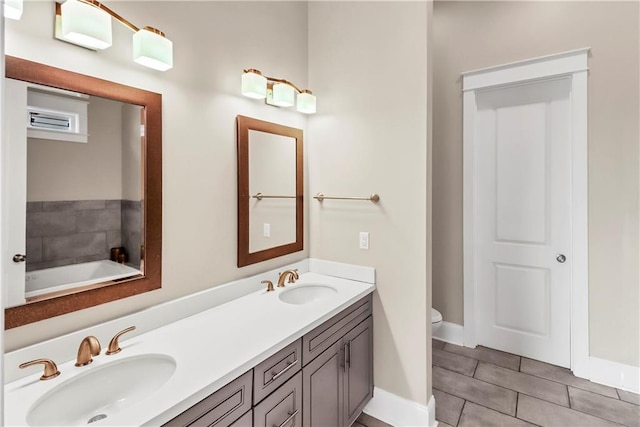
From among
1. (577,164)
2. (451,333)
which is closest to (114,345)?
(451,333)

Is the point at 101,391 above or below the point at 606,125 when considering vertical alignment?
below

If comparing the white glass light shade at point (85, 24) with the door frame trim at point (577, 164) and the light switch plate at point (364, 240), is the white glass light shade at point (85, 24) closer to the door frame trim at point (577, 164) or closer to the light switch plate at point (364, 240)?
the light switch plate at point (364, 240)

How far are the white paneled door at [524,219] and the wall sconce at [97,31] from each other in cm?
252

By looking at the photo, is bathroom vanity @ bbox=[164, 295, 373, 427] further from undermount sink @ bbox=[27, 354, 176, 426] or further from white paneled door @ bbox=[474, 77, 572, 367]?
white paneled door @ bbox=[474, 77, 572, 367]

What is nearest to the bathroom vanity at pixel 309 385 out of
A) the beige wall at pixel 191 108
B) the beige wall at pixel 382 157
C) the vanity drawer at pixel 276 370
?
the vanity drawer at pixel 276 370

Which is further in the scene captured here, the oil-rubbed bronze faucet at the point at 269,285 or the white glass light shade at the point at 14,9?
the oil-rubbed bronze faucet at the point at 269,285

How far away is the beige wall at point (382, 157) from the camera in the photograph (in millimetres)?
1886

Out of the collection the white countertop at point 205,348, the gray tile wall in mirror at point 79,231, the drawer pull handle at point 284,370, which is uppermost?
the gray tile wall in mirror at point 79,231

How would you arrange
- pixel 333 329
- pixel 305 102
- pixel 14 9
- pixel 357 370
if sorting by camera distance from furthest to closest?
pixel 305 102, pixel 357 370, pixel 333 329, pixel 14 9

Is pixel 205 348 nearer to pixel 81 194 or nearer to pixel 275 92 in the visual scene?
pixel 81 194

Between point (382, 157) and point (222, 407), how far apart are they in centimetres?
153

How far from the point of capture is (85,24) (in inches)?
44.1

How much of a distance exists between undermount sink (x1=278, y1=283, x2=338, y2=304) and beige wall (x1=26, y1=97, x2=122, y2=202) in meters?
1.08

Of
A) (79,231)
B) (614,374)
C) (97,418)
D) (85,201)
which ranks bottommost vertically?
(614,374)
